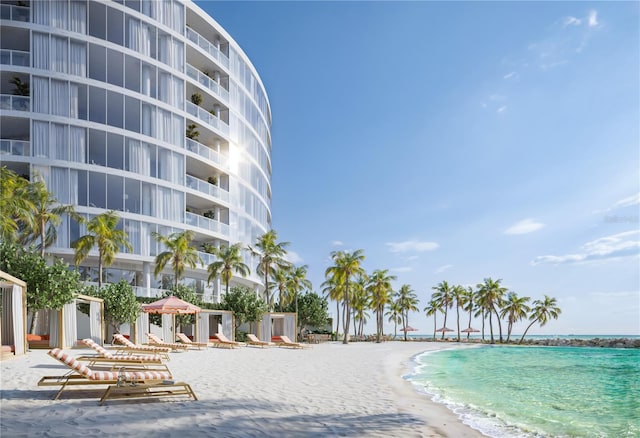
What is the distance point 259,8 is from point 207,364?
16176 millimetres

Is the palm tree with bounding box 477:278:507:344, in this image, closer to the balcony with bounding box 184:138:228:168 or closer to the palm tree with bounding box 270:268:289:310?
the palm tree with bounding box 270:268:289:310

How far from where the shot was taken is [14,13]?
3506 centimetres

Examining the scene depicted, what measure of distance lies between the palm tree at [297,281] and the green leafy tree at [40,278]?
37140mm

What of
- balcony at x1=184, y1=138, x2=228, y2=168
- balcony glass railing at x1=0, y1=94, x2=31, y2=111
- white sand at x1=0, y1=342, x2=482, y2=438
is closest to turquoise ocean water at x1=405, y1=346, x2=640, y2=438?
white sand at x1=0, y1=342, x2=482, y2=438

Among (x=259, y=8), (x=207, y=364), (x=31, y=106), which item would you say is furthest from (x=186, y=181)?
(x=207, y=364)

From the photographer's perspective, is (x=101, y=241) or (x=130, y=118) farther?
(x=130, y=118)

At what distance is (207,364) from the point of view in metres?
17.4

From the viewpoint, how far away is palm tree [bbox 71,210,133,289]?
104ft

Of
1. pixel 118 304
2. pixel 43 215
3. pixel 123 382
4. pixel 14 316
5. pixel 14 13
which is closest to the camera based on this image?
pixel 123 382

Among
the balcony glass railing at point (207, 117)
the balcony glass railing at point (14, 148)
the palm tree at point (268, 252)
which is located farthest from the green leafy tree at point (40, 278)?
the palm tree at point (268, 252)

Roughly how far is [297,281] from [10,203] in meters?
38.9

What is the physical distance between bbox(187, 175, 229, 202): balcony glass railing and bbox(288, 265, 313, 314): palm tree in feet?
54.8

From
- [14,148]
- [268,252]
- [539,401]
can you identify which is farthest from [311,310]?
[539,401]

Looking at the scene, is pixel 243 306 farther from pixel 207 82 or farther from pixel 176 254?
pixel 207 82
